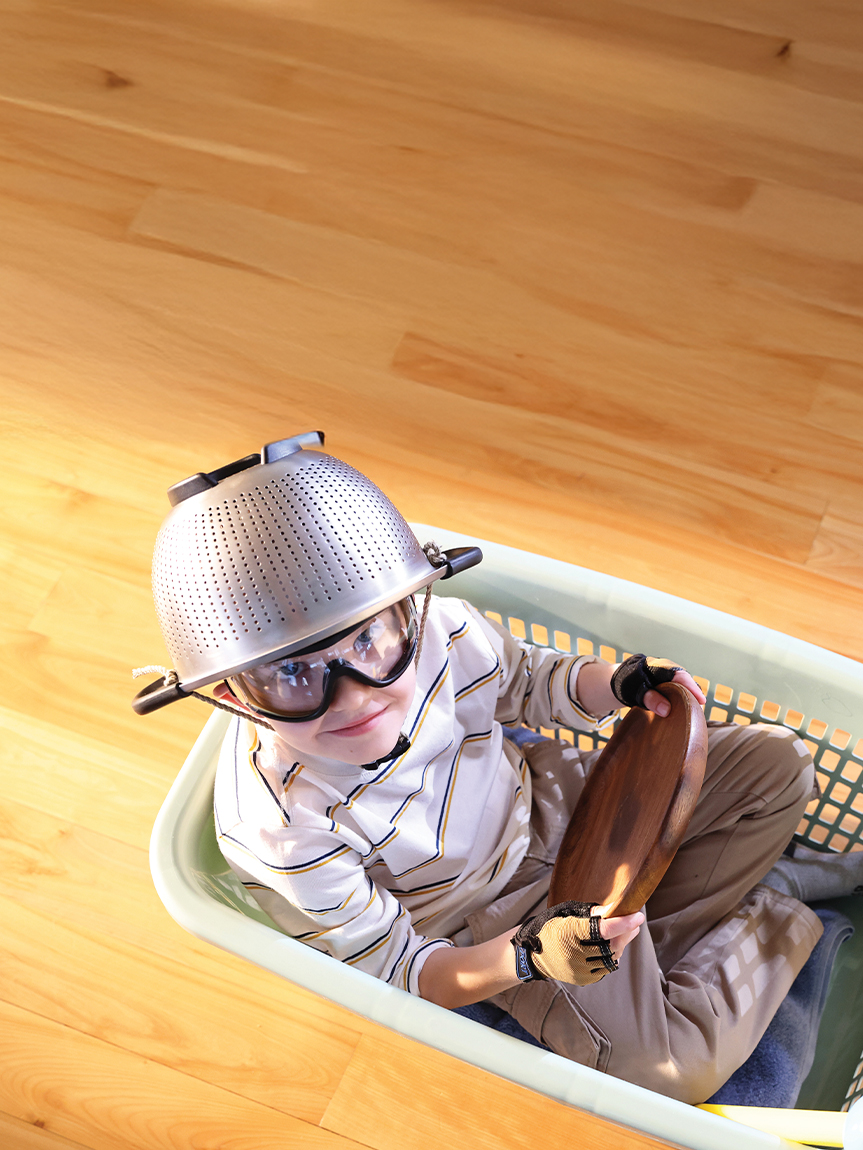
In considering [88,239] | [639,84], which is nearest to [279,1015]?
[88,239]

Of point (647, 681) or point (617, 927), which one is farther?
point (647, 681)

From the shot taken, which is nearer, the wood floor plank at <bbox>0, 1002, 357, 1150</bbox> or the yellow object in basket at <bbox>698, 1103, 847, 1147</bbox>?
the yellow object in basket at <bbox>698, 1103, 847, 1147</bbox>

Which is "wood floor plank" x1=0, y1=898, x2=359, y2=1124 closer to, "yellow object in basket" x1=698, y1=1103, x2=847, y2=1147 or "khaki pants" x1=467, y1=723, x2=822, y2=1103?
"khaki pants" x1=467, y1=723, x2=822, y2=1103

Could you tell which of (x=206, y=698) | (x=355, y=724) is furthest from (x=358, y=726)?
(x=206, y=698)

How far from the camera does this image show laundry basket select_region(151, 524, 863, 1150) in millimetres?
702

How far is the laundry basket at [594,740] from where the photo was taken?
0.70m

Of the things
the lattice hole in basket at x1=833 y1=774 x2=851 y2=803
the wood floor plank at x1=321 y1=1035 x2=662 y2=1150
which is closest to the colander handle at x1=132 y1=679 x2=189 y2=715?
the wood floor plank at x1=321 y1=1035 x2=662 y2=1150

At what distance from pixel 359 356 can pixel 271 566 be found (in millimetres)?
806

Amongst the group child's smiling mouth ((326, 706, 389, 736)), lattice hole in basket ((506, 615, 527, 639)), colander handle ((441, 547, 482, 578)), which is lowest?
lattice hole in basket ((506, 615, 527, 639))

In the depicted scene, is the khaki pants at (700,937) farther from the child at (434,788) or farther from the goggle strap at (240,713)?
the goggle strap at (240,713)

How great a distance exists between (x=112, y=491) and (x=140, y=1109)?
714 mm

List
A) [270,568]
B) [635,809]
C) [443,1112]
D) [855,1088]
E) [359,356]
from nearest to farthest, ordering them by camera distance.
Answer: [270,568] < [635,809] < [855,1088] < [443,1112] < [359,356]

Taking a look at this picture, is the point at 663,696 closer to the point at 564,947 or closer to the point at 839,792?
the point at 564,947

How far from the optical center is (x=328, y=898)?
29.9 inches
